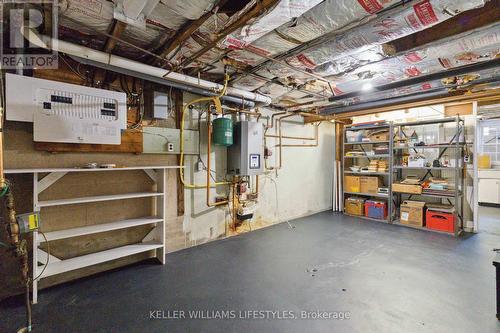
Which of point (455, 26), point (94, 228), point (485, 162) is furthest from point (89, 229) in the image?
point (485, 162)

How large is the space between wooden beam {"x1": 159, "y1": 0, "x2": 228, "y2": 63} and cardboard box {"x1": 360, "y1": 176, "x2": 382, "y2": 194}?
457cm

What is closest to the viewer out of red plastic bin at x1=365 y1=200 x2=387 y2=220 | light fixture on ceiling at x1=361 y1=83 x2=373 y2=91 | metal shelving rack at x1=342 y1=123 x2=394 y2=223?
light fixture on ceiling at x1=361 y1=83 x2=373 y2=91

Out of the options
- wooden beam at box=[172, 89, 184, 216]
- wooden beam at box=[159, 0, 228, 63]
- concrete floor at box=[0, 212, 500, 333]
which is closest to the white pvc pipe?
wooden beam at box=[159, 0, 228, 63]

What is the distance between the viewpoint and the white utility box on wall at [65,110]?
6.56 feet

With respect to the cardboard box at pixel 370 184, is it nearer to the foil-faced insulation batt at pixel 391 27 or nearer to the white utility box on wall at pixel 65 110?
the foil-faced insulation batt at pixel 391 27

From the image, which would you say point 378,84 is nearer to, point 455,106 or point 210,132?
point 455,106

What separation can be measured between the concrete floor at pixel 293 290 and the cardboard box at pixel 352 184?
6.10 feet

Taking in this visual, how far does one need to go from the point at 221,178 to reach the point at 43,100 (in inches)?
88.9

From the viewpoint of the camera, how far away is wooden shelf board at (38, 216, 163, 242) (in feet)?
7.23

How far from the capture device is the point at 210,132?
3.37m

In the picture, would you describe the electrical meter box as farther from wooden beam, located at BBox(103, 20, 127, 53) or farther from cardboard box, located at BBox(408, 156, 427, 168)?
cardboard box, located at BBox(408, 156, 427, 168)

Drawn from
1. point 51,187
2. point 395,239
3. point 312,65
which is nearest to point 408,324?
point 395,239

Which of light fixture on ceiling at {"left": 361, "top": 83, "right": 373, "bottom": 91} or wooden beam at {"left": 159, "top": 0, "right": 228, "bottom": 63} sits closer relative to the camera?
wooden beam at {"left": 159, "top": 0, "right": 228, "bottom": 63}

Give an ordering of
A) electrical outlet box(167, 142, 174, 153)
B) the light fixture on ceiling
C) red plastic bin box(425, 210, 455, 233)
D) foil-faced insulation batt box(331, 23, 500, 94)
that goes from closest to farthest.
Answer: foil-faced insulation batt box(331, 23, 500, 94) → electrical outlet box(167, 142, 174, 153) → the light fixture on ceiling → red plastic bin box(425, 210, 455, 233)
